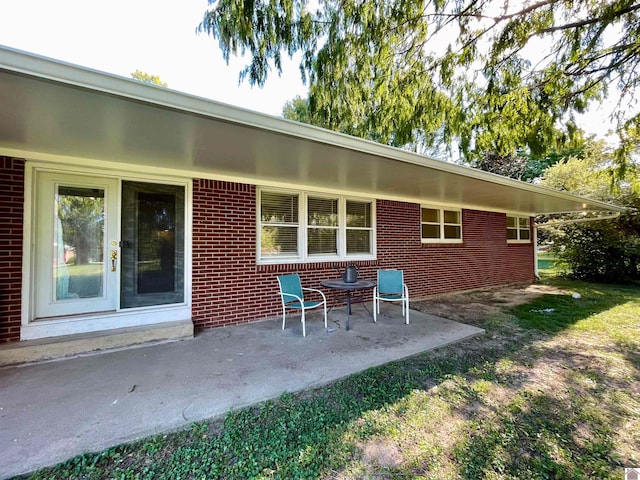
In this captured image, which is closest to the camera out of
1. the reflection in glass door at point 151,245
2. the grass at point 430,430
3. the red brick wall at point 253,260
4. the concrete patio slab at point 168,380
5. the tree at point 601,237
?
the grass at point 430,430

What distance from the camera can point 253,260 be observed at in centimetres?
482

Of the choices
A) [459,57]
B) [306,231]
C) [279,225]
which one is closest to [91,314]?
[279,225]

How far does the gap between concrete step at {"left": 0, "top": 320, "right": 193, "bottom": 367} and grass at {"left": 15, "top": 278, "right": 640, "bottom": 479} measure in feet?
6.60

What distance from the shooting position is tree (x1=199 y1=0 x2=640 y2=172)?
424cm

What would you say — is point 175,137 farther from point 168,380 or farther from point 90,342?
point 90,342

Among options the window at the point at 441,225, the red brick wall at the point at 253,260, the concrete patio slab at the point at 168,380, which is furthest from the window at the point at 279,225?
the window at the point at 441,225

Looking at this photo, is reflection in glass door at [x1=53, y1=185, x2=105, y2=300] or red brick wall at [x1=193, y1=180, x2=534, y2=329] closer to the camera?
reflection in glass door at [x1=53, y1=185, x2=105, y2=300]

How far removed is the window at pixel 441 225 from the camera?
740 cm

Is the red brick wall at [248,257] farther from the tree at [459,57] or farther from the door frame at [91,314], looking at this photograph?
the tree at [459,57]

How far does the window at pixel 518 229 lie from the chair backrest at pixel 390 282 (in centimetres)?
663

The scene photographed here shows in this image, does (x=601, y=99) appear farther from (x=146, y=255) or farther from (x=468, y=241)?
(x=146, y=255)

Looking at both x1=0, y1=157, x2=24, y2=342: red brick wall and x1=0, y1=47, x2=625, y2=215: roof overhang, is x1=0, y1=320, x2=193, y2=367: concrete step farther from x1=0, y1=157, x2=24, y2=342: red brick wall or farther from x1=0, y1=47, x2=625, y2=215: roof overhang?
x1=0, y1=47, x2=625, y2=215: roof overhang

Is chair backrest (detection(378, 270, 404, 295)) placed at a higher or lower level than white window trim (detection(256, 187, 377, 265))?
lower

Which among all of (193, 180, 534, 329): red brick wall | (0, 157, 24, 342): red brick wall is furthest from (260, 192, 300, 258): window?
(0, 157, 24, 342): red brick wall
